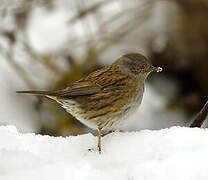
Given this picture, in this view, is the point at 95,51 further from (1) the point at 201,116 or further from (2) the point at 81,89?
(1) the point at 201,116

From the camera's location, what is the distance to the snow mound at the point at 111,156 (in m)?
3.03

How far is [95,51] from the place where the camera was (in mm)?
6777

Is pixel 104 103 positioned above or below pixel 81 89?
below

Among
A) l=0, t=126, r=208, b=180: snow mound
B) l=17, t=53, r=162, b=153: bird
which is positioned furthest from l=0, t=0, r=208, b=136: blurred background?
l=0, t=126, r=208, b=180: snow mound

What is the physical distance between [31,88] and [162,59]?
6.87ft

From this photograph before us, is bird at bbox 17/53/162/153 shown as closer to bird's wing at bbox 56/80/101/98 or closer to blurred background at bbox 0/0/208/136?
bird's wing at bbox 56/80/101/98

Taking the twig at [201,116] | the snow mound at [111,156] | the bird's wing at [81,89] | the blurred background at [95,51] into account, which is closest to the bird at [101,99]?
the bird's wing at [81,89]

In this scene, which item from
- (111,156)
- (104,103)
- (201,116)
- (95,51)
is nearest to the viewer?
(111,156)

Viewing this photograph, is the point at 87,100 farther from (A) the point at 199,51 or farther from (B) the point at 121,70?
(A) the point at 199,51

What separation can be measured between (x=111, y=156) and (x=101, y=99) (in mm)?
1035

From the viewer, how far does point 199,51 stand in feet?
24.1

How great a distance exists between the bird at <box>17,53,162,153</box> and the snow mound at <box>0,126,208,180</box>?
411 mm

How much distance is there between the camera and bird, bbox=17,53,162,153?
4.40 metres

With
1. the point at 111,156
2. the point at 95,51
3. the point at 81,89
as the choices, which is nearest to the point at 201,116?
the point at 111,156
